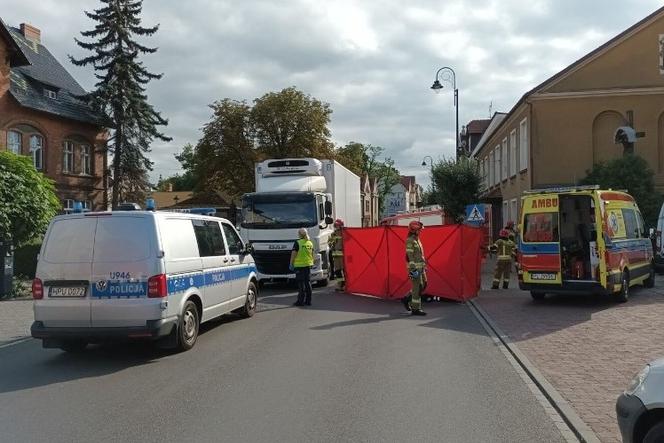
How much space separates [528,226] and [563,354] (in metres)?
5.95

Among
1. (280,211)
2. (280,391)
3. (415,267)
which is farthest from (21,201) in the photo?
(280,391)

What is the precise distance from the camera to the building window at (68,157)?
36719 mm

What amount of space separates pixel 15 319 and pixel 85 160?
27.9 meters

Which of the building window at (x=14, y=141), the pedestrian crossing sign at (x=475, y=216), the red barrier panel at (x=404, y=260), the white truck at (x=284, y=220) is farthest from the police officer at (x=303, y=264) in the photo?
the building window at (x=14, y=141)

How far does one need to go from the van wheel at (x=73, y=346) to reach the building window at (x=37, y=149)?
2824 cm

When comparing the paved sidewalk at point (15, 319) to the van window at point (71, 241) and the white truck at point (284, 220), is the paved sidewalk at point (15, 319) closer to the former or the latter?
the van window at point (71, 241)

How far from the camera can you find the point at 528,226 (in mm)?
14062

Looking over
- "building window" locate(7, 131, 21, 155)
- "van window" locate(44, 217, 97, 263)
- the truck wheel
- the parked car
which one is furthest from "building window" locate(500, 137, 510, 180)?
the truck wheel

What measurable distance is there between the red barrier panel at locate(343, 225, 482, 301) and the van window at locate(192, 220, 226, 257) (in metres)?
5.60

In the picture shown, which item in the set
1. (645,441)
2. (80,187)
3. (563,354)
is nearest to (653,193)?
(563,354)

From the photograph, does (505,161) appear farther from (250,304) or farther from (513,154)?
(250,304)

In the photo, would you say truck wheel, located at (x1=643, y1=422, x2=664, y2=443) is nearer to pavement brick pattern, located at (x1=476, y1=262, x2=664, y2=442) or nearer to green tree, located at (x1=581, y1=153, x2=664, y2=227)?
pavement brick pattern, located at (x1=476, y1=262, x2=664, y2=442)

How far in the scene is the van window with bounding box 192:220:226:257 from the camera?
9592 mm

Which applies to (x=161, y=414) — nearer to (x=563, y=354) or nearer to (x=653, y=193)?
(x=563, y=354)
